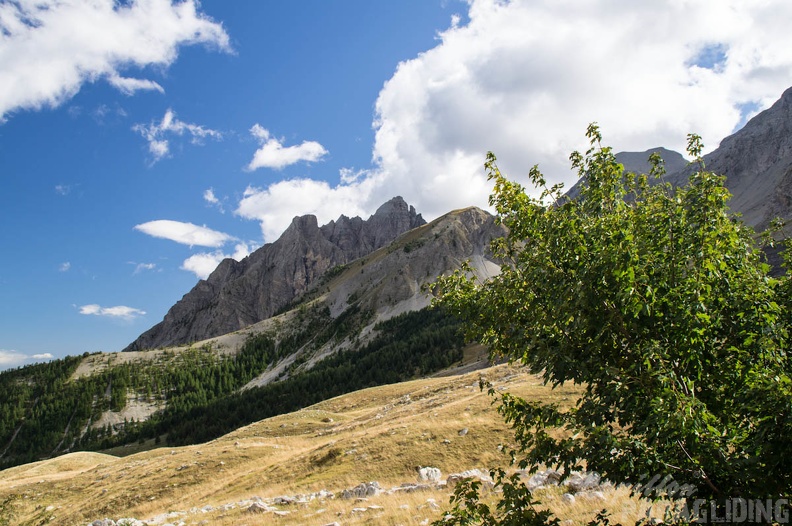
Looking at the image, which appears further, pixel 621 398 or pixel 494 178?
pixel 494 178

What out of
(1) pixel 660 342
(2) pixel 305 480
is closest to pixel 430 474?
(2) pixel 305 480

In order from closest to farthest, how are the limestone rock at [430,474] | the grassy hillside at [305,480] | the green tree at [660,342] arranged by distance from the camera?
the green tree at [660,342], the grassy hillside at [305,480], the limestone rock at [430,474]

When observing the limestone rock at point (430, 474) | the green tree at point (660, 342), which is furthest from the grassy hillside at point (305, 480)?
the green tree at point (660, 342)

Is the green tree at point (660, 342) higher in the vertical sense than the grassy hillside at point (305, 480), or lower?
higher

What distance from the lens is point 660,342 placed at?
23.8 feet

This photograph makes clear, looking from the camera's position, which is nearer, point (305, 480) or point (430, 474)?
point (430, 474)

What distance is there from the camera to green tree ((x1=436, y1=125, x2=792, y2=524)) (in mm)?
6113

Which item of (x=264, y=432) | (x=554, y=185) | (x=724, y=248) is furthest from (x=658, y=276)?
(x=264, y=432)

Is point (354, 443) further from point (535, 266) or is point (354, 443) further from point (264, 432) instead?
point (264, 432)

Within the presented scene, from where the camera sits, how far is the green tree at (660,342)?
20.1 feet

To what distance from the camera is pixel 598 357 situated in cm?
747

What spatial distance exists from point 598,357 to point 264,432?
2476 inches

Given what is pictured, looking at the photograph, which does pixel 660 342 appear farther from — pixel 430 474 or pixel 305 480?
pixel 305 480

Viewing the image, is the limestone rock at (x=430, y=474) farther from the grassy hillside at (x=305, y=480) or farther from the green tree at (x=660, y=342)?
the green tree at (x=660, y=342)
